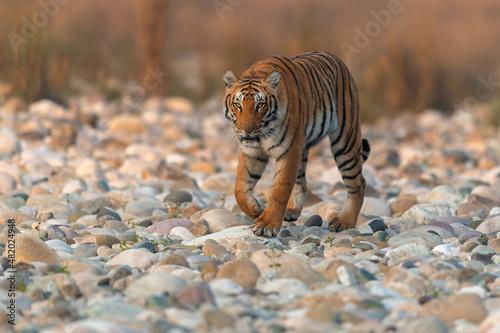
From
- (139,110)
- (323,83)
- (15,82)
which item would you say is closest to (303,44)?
(139,110)

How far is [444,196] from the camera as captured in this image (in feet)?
25.9

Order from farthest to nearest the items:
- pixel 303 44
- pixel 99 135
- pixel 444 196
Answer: pixel 303 44 < pixel 99 135 < pixel 444 196

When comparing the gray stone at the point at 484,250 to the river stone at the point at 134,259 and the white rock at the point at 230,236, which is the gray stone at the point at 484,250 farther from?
the river stone at the point at 134,259

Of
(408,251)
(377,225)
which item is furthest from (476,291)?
(377,225)

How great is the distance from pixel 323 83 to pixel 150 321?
3366mm

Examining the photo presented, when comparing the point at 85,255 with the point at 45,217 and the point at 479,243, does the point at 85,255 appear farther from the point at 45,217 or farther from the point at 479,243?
the point at 479,243

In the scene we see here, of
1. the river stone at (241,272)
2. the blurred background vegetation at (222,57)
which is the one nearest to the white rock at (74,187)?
the river stone at (241,272)

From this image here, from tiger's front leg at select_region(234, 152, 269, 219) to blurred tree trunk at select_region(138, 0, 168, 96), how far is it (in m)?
10.9

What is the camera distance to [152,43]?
16.3m

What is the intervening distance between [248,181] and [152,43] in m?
11.0

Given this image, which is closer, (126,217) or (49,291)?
(49,291)

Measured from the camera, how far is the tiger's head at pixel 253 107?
18.0 ft

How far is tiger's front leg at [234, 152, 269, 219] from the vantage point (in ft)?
19.2

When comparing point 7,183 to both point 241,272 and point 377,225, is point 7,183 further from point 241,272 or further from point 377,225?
point 241,272
